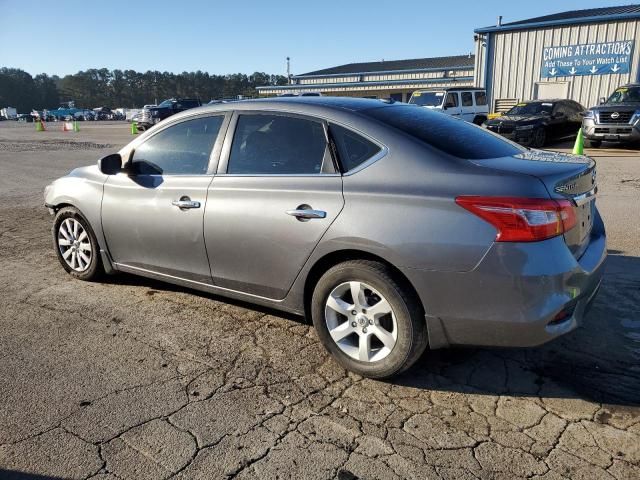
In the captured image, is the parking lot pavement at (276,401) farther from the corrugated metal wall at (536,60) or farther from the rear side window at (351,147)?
the corrugated metal wall at (536,60)

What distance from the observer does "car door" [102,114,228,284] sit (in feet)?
12.6

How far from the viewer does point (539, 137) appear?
16531 mm

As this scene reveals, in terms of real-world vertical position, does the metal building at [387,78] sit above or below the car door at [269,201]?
above

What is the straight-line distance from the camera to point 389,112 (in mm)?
3477

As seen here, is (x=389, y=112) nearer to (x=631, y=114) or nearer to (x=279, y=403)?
(x=279, y=403)

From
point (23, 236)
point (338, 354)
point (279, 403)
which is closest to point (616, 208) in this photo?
point (338, 354)

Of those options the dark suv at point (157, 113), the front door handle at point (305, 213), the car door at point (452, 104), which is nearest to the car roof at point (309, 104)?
the front door handle at point (305, 213)

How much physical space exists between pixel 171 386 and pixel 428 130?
7.32ft

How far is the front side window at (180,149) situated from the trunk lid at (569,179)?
2006 mm

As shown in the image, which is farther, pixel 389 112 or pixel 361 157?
pixel 389 112

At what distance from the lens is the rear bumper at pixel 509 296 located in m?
2.63

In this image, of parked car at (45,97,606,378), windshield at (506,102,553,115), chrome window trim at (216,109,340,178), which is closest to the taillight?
parked car at (45,97,606,378)

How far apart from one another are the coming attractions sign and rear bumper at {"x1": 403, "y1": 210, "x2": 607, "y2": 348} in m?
26.7

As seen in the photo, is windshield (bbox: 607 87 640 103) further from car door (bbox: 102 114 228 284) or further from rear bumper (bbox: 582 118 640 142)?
car door (bbox: 102 114 228 284)
